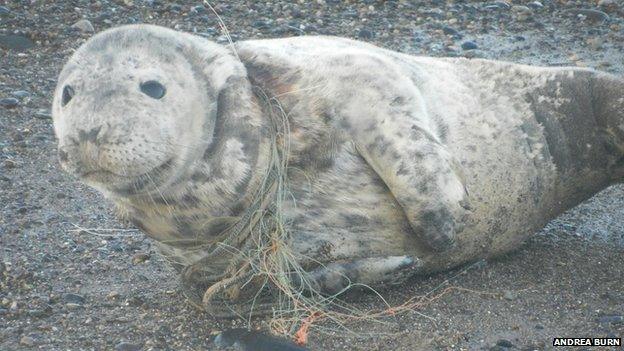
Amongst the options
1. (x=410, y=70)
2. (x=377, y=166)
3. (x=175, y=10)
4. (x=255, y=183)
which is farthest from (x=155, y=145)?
(x=175, y=10)

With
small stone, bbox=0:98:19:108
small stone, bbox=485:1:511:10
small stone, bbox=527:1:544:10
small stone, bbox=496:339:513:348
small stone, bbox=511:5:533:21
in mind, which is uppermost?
small stone, bbox=496:339:513:348

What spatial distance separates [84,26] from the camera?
7805mm

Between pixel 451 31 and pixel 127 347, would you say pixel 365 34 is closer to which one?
pixel 451 31

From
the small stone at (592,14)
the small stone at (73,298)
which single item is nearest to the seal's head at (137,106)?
the small stone at (73,298)

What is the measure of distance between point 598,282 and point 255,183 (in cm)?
142

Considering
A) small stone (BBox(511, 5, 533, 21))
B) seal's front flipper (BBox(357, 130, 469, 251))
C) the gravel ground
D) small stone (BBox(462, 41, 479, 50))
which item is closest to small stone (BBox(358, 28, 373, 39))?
the gravel ground

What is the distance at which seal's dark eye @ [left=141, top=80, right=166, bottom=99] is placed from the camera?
394cm

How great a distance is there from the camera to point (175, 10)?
811 centimetres

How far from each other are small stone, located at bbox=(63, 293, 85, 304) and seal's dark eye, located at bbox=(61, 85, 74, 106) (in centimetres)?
99

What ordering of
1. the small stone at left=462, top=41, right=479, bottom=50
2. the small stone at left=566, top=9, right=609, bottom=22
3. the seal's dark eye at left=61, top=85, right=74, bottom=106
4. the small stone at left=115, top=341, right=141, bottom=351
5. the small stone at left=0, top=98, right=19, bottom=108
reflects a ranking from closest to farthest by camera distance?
1. the seal's dark eye at left=61, top=85, right=74, bottom=106
2. the small stone at left=115, top=341, right=141, bottom=351
3. the small stone at left=0, top=98, right=19, bottom=108
4. the small stone at left=462, top=41, right=479, bottom=50
5. the small stone at left=566, top=9, right=609, bottom=22

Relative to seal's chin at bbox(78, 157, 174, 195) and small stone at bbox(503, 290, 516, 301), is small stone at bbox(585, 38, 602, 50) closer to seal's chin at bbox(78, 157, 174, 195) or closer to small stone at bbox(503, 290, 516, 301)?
small stone at bbox(503, 290, 516, 301)

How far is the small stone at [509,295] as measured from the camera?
4352 mm

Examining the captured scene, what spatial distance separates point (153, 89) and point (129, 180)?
321mm

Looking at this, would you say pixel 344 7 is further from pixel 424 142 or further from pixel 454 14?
pixel 424 142
